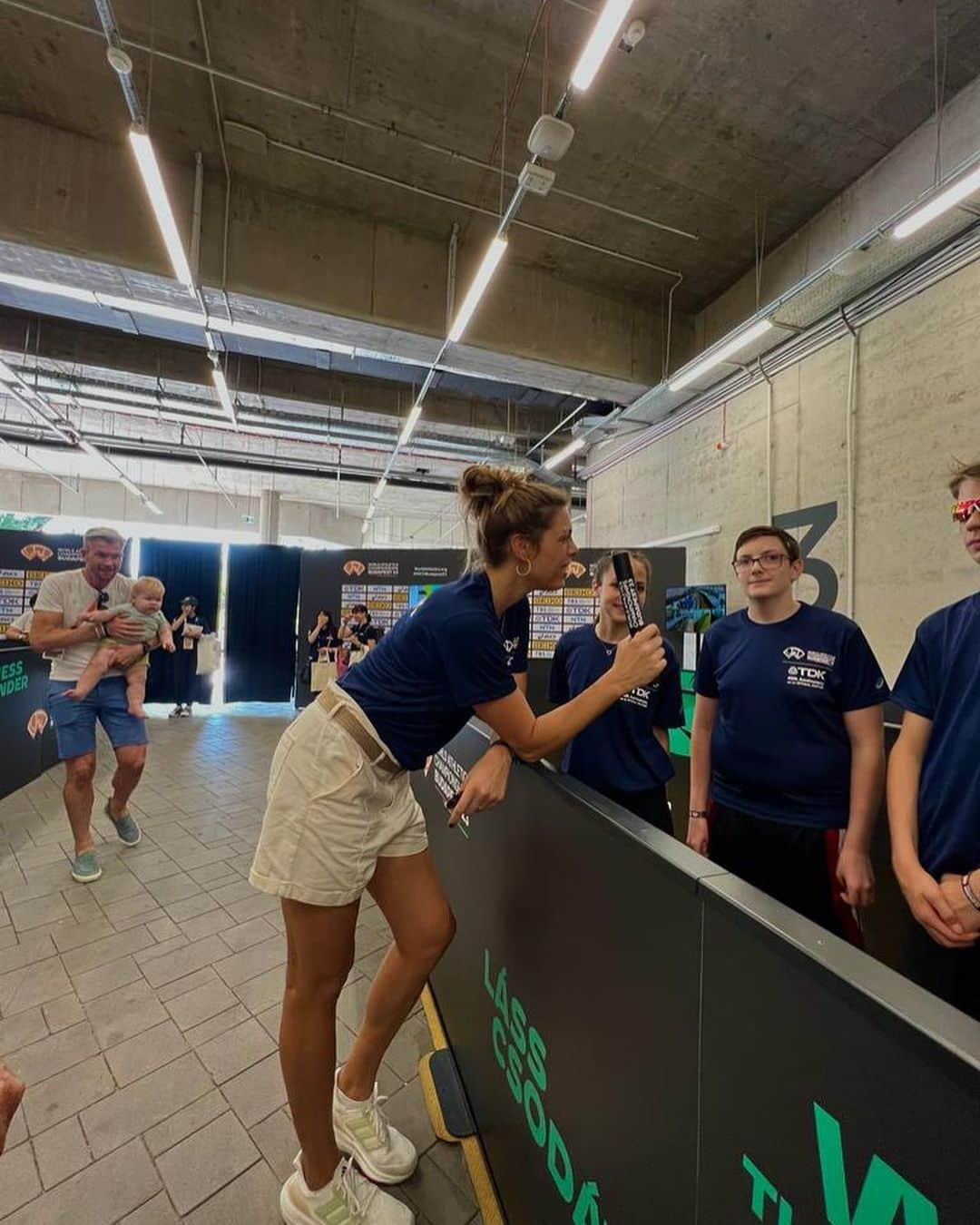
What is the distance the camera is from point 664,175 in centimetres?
377

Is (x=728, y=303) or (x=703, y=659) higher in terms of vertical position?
(x=728, y=303)

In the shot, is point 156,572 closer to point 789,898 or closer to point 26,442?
point 26,442

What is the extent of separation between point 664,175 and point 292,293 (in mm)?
2816

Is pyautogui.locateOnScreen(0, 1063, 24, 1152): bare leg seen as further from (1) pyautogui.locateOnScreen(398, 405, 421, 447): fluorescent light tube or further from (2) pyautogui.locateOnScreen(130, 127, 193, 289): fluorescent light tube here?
(1) pyautogui.locateOnScreen(398, 405, 421, 447): fluorescent light tube

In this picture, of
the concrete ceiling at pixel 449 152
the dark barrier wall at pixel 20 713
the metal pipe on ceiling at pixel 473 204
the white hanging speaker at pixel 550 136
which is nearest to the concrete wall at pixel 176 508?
the concrete ceiling at pixel 449 152

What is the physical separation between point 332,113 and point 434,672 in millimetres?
4019

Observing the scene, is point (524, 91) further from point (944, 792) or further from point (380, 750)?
point (944, 792)

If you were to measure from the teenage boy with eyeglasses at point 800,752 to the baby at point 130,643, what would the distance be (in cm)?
281

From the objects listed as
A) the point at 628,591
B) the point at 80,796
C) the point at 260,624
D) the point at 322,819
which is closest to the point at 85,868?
the point at 80,796

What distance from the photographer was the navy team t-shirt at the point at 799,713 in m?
1.54

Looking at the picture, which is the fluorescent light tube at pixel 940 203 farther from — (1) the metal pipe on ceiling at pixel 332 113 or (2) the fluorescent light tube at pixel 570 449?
(2) the fluorescent light tube at pixel 570 449

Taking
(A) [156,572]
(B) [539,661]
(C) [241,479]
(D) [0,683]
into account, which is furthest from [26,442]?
(B) [539,661]

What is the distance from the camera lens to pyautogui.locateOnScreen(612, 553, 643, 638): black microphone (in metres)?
1.22

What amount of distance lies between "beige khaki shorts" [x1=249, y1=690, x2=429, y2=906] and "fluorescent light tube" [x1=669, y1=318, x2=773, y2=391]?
161 inches
